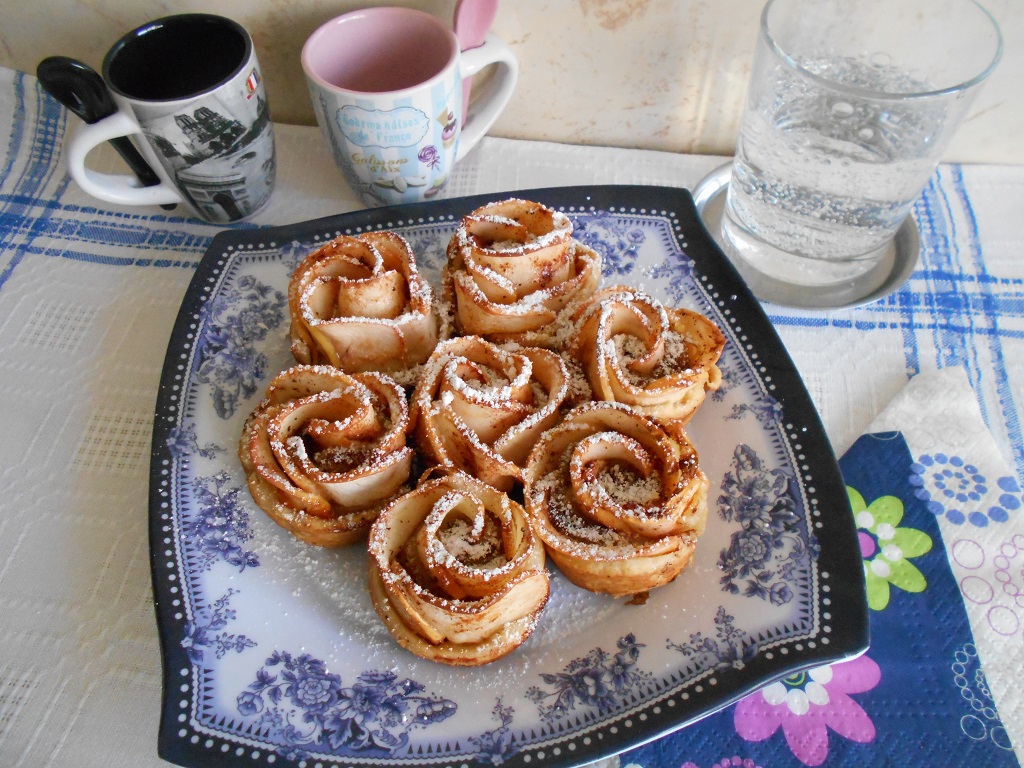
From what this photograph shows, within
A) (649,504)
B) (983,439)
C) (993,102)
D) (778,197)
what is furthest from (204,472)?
(993,102)

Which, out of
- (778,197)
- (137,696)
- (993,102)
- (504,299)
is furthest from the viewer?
(993,102)

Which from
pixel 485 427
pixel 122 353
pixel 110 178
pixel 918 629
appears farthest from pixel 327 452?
pixel 918 629

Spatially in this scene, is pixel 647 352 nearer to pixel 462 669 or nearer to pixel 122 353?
A: pixel 462 669

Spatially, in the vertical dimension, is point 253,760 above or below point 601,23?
below

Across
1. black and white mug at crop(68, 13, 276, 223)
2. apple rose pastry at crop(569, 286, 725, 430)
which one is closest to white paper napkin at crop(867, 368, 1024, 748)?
apple rose pastry at crop(569, 286, 725, 430)

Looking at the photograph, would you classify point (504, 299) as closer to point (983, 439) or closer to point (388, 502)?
point (388, 502)

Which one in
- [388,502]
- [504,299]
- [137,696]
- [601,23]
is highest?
[601,23]

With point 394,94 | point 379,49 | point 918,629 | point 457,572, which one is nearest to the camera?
point 457,572
